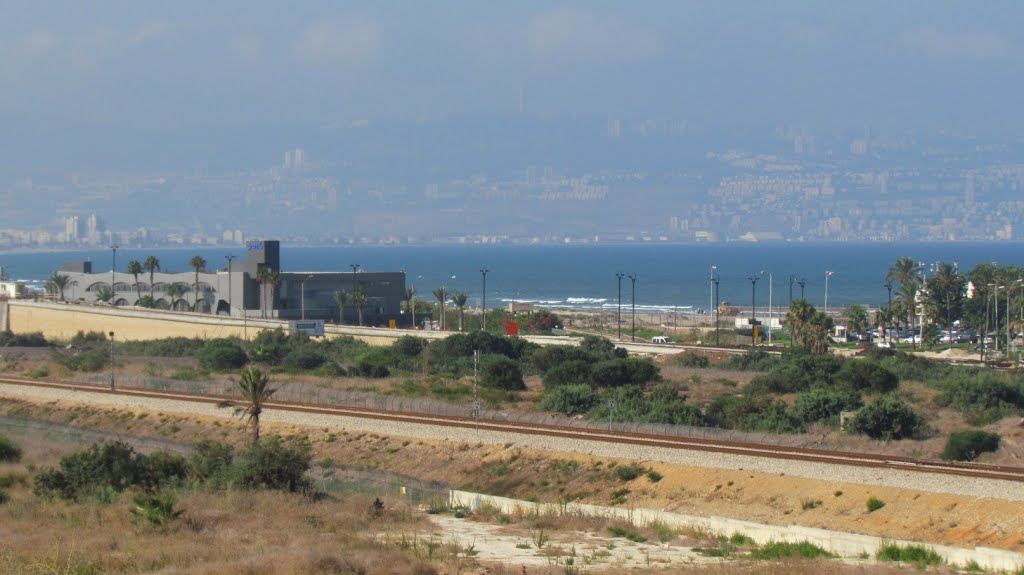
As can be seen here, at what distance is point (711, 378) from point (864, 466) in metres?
31.7

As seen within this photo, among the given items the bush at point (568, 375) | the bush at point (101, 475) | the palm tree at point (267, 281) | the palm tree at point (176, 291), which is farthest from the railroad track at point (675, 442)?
the palm tree at point (176, 291)

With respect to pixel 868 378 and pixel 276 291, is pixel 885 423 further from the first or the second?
pixel 276 291

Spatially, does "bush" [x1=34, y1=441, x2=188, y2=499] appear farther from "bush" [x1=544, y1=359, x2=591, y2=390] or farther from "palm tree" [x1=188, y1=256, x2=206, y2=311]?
"palm tree" [x1=188, y1=256, x2=206, y2=311]

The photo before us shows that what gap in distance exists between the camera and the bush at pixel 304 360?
3014 inches

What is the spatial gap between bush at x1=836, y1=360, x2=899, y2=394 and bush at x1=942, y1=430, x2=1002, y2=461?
16.0 m

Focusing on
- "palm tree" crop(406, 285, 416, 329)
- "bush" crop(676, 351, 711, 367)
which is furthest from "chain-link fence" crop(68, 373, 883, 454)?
"palm tree" crop(406, 285, 416, 329)

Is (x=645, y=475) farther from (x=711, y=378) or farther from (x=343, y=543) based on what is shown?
(x=711, y=378)

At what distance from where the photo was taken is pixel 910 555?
27.7 metres

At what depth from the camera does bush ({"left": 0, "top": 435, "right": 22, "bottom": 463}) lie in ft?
140

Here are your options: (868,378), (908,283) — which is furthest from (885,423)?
(908,283)

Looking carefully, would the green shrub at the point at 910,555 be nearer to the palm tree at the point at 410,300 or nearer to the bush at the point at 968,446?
the bush at the point at 968,446

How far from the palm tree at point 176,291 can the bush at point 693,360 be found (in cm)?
5894

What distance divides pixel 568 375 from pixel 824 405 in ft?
52.7

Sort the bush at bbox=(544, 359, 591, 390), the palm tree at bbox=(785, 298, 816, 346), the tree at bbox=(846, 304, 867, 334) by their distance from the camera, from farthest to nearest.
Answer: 1. the tree at bbox=(846, 304, 867, 334)
2. the palm tree at bbox=(785, 298, 816, 346)
3. the bush at bbox=(544, 359, 591, 390)
